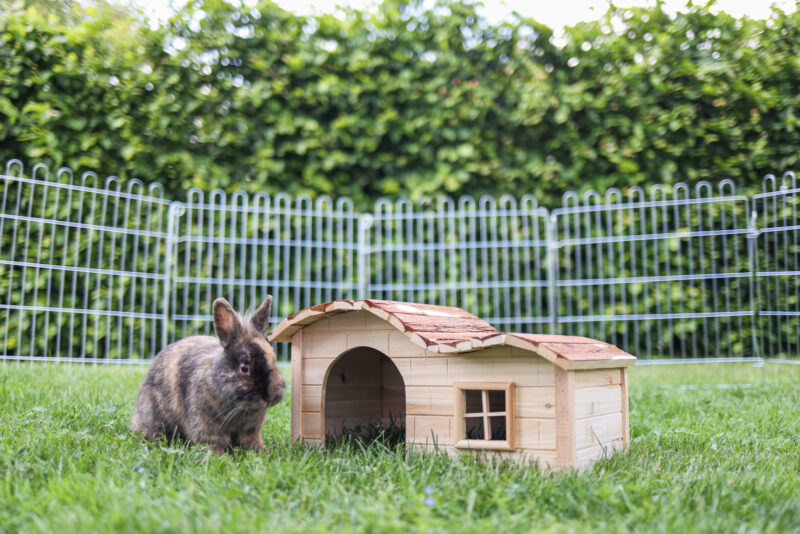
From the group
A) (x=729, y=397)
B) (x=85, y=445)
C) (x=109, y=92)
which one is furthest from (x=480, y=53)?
(x=85, y=445)

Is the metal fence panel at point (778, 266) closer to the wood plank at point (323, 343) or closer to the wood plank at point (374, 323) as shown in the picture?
the wood plank at point (374, 323)

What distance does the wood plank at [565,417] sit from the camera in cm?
269

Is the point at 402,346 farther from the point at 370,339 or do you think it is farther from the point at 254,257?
the point at 254,257

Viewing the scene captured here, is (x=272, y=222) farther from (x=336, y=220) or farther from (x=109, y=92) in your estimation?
(x=109, y=92)

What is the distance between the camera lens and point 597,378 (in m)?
3.00

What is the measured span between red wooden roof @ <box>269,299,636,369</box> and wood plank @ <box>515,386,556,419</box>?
0.17 meters

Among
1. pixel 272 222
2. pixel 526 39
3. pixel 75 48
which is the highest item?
pixel 526 39

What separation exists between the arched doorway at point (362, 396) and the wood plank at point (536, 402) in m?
1.03

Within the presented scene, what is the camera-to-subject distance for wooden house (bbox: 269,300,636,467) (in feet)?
9.05

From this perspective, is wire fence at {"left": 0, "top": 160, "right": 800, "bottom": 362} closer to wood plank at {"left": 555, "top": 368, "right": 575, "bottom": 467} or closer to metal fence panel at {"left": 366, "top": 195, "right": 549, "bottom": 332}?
metal fence panel at {"left": 366, "top": 195, "right": 549, "bottom": 332}

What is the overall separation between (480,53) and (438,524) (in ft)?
20.7

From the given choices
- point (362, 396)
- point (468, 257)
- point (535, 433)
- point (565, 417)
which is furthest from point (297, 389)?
point (468, 257)

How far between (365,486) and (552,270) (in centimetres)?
443

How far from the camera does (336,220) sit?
7.30 m
